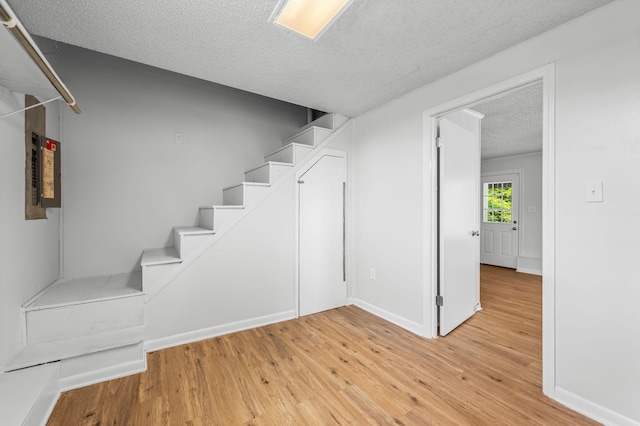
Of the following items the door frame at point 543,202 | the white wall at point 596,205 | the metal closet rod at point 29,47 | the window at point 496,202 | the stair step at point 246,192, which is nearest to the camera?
the metal closet rod at point 29,47

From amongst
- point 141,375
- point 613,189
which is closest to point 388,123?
point 613,189

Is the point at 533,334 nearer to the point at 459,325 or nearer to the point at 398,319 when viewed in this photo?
the point at 459,325

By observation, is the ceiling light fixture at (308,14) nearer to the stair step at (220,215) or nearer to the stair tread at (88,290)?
the stair step at (220,215)

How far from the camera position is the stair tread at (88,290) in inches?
70.0

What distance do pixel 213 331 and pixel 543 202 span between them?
285 centimetres

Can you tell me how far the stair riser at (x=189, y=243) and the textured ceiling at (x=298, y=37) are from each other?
141 cm

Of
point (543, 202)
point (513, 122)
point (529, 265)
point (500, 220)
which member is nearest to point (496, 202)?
point (500, 220)

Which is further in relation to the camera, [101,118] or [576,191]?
[101,118]

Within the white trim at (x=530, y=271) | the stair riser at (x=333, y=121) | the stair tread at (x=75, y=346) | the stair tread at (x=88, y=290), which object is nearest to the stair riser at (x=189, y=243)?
the stair tread at (x=88, y=290)

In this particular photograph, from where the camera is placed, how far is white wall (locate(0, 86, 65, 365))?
4.68 feet

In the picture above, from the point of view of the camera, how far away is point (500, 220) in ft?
18.7

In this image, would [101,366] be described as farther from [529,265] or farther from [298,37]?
[529,265]

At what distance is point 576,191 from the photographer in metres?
1.53

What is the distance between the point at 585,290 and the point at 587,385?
548 millimetres
